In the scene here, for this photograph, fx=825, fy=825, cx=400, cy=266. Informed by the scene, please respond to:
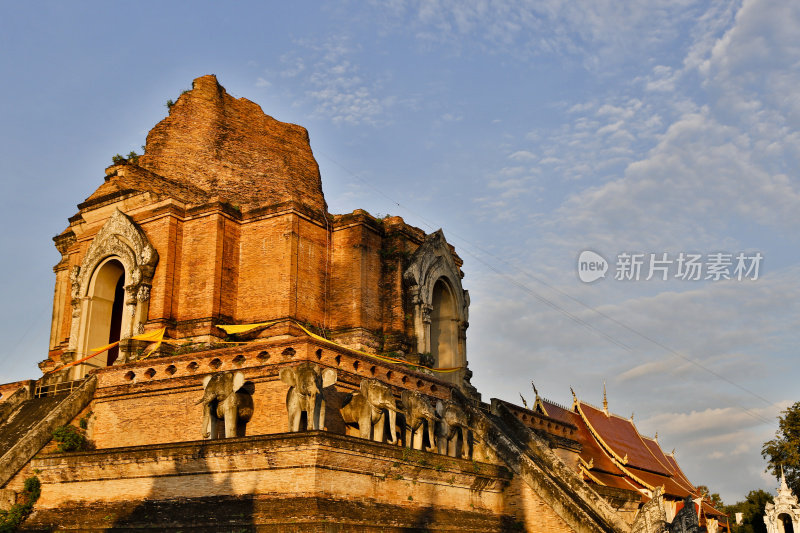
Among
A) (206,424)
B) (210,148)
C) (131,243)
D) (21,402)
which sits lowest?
(206,424)

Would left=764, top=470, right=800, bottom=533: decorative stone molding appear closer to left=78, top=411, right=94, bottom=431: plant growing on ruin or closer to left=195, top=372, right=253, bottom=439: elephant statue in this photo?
left=195, top=372, right=253, bottom=439: elephant statue

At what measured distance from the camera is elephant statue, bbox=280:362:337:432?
520 inches

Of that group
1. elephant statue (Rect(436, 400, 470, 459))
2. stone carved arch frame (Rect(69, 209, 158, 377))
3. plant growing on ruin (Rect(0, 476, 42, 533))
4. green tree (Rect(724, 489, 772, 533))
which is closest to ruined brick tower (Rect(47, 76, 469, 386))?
stone carved arch frame (Rect(69, 209, 158, 377))

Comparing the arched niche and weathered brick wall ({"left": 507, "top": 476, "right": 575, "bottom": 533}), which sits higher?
the arched niche

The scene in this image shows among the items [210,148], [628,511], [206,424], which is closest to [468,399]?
[628,511]

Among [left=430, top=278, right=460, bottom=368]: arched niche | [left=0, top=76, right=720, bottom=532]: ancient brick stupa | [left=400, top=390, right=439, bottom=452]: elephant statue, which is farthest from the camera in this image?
[left=430, top=278, right=460, bottom=368]: arched niche

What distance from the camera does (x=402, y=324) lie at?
20.3 m

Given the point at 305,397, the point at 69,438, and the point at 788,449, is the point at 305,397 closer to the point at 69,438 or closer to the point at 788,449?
the point at 69,438

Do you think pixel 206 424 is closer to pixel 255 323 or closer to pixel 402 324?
pixel 255 323

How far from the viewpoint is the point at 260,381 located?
15.3m

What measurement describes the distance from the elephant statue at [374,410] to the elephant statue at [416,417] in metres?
0.42

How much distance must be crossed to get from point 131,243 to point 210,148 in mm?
4050

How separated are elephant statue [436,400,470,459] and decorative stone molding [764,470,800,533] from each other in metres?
17.6

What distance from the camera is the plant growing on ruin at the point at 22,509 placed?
13789mm
